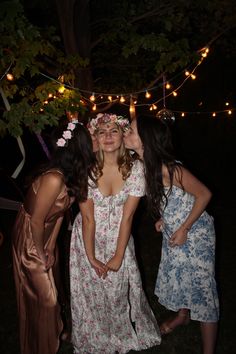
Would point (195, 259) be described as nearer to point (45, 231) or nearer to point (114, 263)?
point (114, 263)

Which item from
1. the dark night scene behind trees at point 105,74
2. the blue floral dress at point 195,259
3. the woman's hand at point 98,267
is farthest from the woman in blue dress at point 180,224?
the dark night scene behind trees at point 105,74

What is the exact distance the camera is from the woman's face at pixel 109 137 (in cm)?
262

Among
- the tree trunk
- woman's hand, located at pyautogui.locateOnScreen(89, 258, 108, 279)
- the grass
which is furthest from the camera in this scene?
the tree trunk

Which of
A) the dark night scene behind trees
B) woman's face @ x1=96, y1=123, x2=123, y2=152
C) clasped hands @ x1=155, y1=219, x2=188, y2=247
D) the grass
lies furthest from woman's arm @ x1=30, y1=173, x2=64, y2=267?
the grass

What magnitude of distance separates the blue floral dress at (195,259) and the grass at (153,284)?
0.69 m

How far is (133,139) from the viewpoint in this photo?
263cm

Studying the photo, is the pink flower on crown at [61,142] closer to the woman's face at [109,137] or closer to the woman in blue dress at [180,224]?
the woman's face at [109,137]

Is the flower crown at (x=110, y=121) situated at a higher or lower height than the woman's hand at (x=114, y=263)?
higher

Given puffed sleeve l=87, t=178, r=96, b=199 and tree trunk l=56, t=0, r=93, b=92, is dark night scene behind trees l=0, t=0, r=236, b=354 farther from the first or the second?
puffed sleeve l=87, t=178, r=96, b=199

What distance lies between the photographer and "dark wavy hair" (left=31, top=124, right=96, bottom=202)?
2.45 metres

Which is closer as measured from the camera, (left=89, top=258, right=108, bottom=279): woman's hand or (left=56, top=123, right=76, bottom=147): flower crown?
(left=56, top=123, right=76, bottom=147): flower crown

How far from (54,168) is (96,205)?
1.53ft

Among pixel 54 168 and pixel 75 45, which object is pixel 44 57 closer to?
pixel 75 45

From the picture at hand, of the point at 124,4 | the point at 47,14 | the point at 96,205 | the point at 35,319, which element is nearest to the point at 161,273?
the point at 96,205
